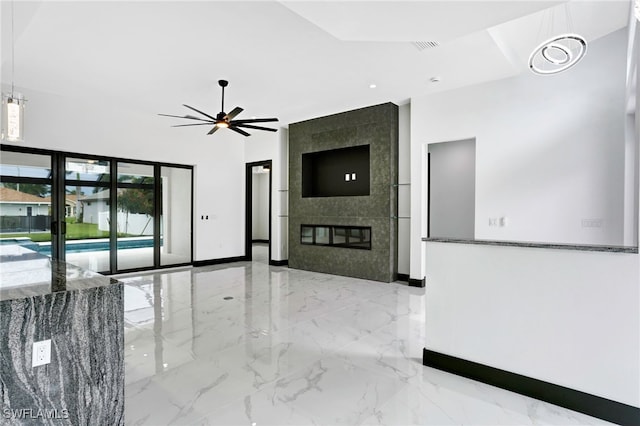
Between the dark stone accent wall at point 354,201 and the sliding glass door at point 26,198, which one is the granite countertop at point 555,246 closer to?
the dark stone accent wall at point 354,201

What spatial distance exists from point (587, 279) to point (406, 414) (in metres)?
1.50

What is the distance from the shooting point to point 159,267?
7.63m

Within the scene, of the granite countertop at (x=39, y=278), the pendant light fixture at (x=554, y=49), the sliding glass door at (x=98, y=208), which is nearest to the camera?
the granite countertop at (x=39, y=278)

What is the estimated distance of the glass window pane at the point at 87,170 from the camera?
640cm

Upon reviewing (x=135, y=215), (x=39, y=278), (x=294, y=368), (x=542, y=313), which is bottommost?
(x=294, y=368)

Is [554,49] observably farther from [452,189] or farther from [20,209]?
[20,209]

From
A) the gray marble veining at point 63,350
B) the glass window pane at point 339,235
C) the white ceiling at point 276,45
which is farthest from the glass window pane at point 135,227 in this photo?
the gray marble veining at point 63,350

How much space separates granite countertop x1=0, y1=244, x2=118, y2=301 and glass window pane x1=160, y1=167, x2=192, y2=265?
5271 mm

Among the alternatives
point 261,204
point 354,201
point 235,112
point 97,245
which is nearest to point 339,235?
point 354,201

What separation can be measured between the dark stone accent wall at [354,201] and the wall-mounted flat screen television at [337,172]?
237mm

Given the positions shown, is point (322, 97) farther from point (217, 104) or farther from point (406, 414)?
point (406, 414)

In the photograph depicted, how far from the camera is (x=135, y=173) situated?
729 centimetres

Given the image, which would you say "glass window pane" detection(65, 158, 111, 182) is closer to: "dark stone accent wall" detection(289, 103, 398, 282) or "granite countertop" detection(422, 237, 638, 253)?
"dark stone accent wall" detection(289, 103, 398, 282)

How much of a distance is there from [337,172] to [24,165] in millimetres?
5772
